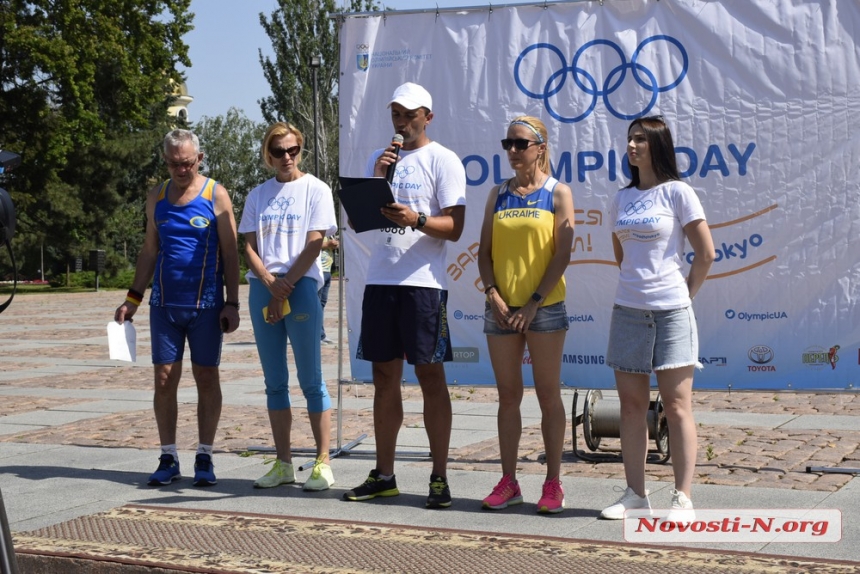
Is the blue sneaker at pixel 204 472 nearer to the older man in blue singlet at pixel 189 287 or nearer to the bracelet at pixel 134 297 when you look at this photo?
the older man in blue singlet at pixel 189 287

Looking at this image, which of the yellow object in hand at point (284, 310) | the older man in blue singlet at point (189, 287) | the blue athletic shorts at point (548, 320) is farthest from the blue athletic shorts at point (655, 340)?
the older man in blue singlet at point (189, 287)

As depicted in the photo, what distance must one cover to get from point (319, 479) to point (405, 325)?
113 centimetres

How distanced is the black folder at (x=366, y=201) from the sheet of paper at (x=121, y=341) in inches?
70.5

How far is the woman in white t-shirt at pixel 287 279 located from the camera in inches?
255

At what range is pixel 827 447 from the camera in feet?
25.1

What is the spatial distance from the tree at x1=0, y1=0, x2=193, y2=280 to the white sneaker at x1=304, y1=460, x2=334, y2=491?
103 feet

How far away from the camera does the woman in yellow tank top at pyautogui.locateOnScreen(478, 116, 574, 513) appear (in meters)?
5.83

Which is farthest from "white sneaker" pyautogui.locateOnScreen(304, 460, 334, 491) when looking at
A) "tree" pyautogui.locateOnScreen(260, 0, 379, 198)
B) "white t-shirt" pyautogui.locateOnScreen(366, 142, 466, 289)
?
"tree" pyautogui.locateOnScreen(260, 0, 379, 198)

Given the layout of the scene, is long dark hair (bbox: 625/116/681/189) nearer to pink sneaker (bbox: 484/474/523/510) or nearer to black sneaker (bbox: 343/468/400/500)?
pink sneaker (bbox: 484/474/523/510)

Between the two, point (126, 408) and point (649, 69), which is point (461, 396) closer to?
point (126, 408)

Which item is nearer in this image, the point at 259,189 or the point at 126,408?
the point at 259,189

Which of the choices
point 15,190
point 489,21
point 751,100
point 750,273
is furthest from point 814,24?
point 15,190

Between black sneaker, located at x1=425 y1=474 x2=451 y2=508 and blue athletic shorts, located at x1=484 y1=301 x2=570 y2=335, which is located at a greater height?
blue athletic shorts, located at x1=484 y1=301 x2=570 y2=335

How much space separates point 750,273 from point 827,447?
153 centimetres
